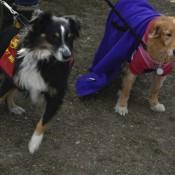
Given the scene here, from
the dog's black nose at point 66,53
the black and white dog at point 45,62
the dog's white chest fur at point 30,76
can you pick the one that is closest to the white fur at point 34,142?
Answer: the black and white dog at point 45,62

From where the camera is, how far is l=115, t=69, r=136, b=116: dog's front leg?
485cm

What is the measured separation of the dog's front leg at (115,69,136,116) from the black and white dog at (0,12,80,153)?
113 cm

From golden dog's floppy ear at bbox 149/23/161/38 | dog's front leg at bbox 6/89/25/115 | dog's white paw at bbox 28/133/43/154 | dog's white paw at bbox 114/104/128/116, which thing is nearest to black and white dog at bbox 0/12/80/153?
dog's white paw at bbox 28/133/43/154

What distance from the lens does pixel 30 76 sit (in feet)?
12.3

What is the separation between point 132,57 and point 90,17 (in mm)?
2454

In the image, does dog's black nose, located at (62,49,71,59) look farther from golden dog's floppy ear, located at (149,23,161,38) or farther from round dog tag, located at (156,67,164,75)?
round dog tag, located at (156,67,164,75)

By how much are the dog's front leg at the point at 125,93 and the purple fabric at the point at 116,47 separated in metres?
0.18

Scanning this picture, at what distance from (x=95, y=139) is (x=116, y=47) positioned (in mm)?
1011

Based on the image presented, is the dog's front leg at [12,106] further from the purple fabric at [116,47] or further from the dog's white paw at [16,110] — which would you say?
the purple fabric at [116,47]

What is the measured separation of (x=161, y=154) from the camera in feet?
14.2

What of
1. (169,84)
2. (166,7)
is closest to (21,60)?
(169,84)

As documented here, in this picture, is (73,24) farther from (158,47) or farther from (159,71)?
(159,71)

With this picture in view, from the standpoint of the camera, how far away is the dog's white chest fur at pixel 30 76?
12.2 ft

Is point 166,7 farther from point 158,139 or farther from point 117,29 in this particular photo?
point 158,139
